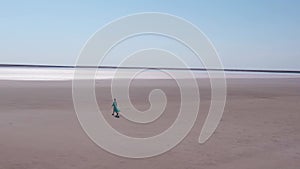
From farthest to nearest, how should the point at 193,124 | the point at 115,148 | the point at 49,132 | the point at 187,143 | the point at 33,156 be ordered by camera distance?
the point at 193,124 → the point at 49,132 → the point at 187,143 → the point at 115,148 → the point at 33,156

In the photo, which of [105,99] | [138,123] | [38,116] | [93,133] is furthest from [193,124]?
[105,99]

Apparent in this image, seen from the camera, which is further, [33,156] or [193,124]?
[193,124]

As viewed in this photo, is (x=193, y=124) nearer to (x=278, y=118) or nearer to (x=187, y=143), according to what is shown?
(x=187, y=143)

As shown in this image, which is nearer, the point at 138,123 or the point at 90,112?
the point at 138,123

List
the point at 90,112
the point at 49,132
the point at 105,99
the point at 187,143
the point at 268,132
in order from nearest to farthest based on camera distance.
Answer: the point at 187,143 < the point at 49,132 < the point at 268,132 < the point at 90,112 < the point at 105,99

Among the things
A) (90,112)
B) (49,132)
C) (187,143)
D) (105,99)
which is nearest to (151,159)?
(187,143)

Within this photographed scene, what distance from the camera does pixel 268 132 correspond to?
45.2 ft

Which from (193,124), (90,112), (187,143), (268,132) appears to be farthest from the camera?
(90,112)

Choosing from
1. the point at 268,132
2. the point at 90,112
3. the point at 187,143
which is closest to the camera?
the point at 187,143

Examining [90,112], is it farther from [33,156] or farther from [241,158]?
[241,158]

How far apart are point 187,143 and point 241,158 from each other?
2.19 metres

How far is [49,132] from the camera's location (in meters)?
12.6

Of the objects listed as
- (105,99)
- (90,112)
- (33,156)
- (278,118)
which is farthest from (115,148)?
(105,99)

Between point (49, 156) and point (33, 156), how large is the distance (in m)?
0.42
